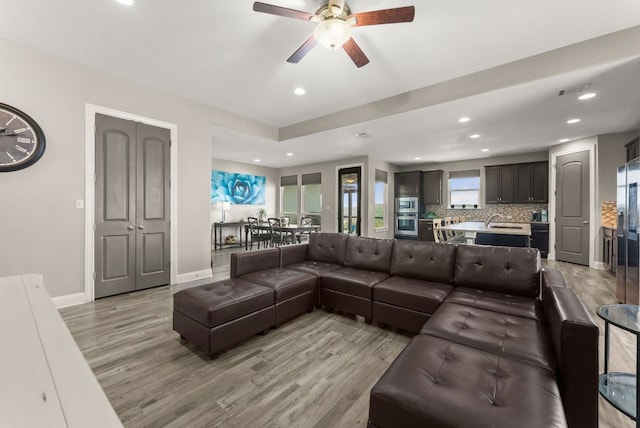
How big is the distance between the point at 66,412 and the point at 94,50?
3.85 meters

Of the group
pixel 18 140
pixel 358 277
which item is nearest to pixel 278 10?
pixel 358 277

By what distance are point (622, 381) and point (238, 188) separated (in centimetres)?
846

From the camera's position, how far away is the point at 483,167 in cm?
778

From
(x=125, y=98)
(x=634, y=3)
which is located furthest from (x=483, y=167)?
(x=125, y=98)

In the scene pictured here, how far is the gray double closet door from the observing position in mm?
3451

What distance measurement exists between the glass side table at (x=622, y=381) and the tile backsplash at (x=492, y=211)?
21.6 feet

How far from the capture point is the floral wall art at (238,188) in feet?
26.4

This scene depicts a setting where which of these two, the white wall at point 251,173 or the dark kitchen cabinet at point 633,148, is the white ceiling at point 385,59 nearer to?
the dark kitchen cabinet at point 633,148

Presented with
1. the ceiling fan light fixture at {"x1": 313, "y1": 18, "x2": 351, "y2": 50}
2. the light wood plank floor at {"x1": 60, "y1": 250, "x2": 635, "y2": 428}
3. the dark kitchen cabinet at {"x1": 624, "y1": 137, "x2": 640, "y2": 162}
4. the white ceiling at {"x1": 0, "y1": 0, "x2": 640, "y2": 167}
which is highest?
the white ceiling at {"x1": 0, "y1": 0, "x2": 640, "y2": 167}

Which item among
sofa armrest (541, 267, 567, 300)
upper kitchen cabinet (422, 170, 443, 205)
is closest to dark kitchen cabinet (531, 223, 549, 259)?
upper kitchen cabinet (422, 170, 443, 205)

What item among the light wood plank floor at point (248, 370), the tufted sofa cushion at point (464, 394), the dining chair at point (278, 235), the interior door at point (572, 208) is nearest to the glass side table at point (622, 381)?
the light wood plank floor at point (248, 370)

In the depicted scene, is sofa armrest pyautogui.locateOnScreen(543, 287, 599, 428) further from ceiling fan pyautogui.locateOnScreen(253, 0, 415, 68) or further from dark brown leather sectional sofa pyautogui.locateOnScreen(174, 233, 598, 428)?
ceiling fan pyautogui.locateOnScreen(253, 0, 415, 68)

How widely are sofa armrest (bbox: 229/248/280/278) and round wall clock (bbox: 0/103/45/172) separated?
2.41 metres

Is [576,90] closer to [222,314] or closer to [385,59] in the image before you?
[385,59]
